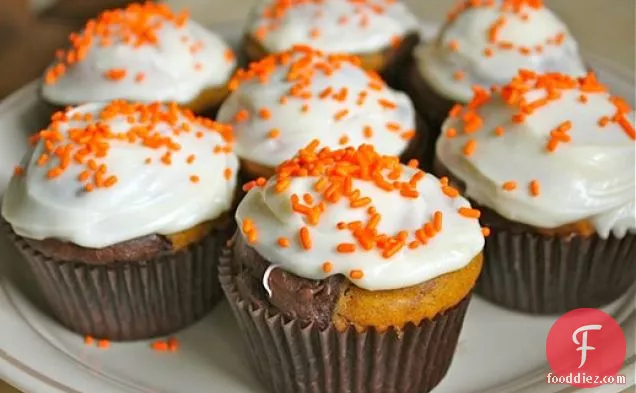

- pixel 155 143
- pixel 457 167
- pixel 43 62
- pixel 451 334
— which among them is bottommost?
pixel 43 62

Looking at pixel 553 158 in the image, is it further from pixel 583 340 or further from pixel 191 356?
pixel 191 356

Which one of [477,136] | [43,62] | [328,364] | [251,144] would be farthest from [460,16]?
[43,62]

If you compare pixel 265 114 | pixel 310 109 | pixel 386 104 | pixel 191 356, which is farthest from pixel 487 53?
pixel 191 356

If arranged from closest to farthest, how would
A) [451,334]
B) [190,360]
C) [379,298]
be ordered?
[379,298] → [451,334] → [190,360]

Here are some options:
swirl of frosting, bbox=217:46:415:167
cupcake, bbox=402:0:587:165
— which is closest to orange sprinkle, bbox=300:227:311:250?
swirl of frosting, bbox=217:46:415:167

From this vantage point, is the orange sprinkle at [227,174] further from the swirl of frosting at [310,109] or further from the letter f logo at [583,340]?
the letter f logo at [583,340]

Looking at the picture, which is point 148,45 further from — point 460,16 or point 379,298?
point 379,298
